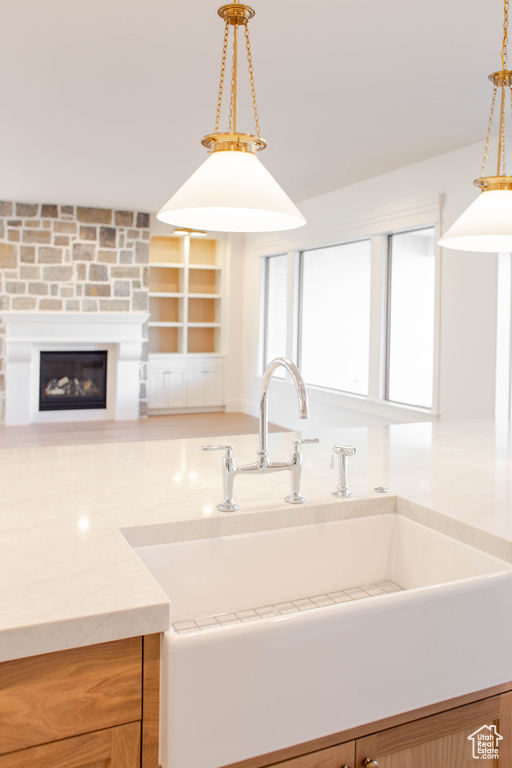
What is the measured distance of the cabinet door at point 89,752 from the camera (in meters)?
0.96

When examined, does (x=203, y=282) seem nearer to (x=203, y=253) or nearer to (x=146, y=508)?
(x=203, y=253)

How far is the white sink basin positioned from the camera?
3.25 ft

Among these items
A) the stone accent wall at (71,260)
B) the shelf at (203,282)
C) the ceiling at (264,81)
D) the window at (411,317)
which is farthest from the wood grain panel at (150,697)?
the shelf at (203,282)

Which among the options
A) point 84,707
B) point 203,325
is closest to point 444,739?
point 84,707

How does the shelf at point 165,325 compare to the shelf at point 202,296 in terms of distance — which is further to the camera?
the shelf at point 202,296

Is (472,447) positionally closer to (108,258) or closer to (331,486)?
(331,486)

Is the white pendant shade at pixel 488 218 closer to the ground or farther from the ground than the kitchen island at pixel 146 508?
farther from the ground

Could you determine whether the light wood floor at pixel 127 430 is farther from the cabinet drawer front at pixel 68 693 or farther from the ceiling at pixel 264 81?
the cabinet drawer front at pixel 68 693

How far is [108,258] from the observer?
312 inches

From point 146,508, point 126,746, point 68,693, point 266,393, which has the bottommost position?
point 126,746

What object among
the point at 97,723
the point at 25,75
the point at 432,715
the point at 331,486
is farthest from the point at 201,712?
the point at 25,75
